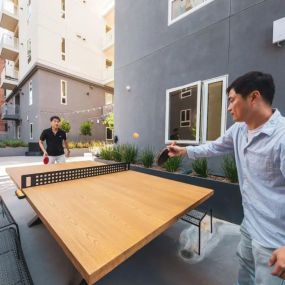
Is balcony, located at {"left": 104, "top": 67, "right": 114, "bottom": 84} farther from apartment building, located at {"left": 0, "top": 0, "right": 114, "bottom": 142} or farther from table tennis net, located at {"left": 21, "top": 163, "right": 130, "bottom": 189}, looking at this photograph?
table tennis net, located at {"left": 21, "top": 163, "right": 130, "bottom": 189}

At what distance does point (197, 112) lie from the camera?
4211 mm

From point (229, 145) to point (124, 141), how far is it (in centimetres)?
526

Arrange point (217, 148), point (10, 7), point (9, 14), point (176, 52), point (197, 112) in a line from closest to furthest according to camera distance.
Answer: point (217, 148) < point (197, 112) < point (176, 52) < point (9, 14) < point (10, 7)

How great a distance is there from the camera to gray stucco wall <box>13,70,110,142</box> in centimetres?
1228

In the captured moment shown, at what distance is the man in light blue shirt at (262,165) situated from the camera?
3.23 ft

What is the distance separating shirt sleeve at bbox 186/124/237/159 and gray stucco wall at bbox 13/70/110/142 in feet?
41.4

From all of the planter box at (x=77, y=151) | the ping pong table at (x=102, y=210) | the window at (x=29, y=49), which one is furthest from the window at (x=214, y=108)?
the window at (x=29, y=49)

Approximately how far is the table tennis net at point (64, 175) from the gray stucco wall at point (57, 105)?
11.3 metres

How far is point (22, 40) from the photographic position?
46.7 feet

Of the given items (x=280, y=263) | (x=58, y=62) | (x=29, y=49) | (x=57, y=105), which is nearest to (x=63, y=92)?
(x=57, y=105)

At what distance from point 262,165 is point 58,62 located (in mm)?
14487

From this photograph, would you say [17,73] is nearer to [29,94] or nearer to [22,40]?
[22,40]

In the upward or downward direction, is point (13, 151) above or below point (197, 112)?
below

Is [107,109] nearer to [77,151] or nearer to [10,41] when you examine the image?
[77,151]
